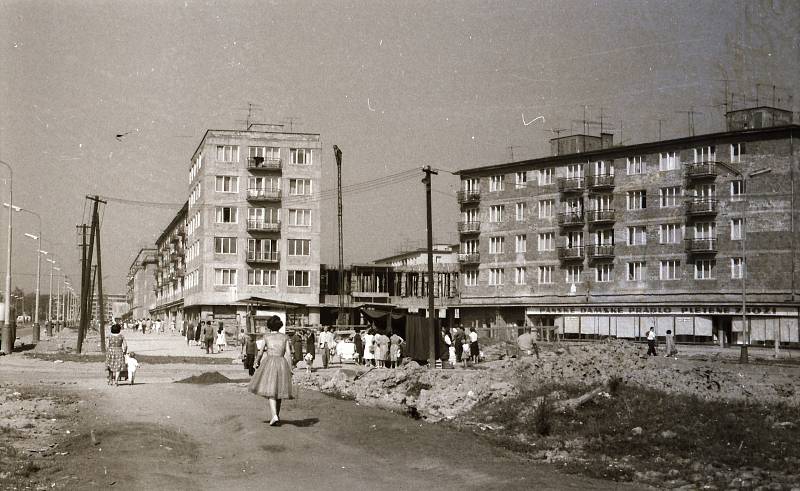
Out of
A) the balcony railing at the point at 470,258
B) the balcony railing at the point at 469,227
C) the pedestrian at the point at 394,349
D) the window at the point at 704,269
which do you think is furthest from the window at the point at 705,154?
the pedestrian at the point at 394,349

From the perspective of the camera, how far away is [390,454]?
1219 cm

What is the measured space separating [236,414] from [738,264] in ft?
188

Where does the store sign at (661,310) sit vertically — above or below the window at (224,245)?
below

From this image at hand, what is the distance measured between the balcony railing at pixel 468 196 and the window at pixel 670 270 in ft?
68.4

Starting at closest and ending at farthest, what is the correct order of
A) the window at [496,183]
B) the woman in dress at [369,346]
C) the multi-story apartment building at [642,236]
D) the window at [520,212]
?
1. the woman in dress at [369,346]
2. the multi-story apartment building at [642,236]
3. the window at [520,212]
4. the window at [496,183]

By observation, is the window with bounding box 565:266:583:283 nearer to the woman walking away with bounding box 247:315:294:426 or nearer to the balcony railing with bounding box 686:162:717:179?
the balcony railing with bounding box 686:162:717:179

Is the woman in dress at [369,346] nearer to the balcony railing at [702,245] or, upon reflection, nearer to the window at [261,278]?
the balcony railing at [702,245]

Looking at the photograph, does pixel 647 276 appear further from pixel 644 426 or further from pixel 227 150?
pixel 644 426

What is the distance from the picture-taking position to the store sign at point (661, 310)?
6150 cm

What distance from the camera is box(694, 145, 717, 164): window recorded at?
219 ft

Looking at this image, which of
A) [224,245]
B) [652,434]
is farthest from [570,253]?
[652,434]

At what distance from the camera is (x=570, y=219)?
7581 centimetres

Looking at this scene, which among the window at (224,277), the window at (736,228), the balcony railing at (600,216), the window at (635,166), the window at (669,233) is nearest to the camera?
the window at (736,228)

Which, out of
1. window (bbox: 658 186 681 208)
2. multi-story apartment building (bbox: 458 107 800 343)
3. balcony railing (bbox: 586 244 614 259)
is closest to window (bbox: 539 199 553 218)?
multi-story apartment building (bbox: 458 107 800 343)
